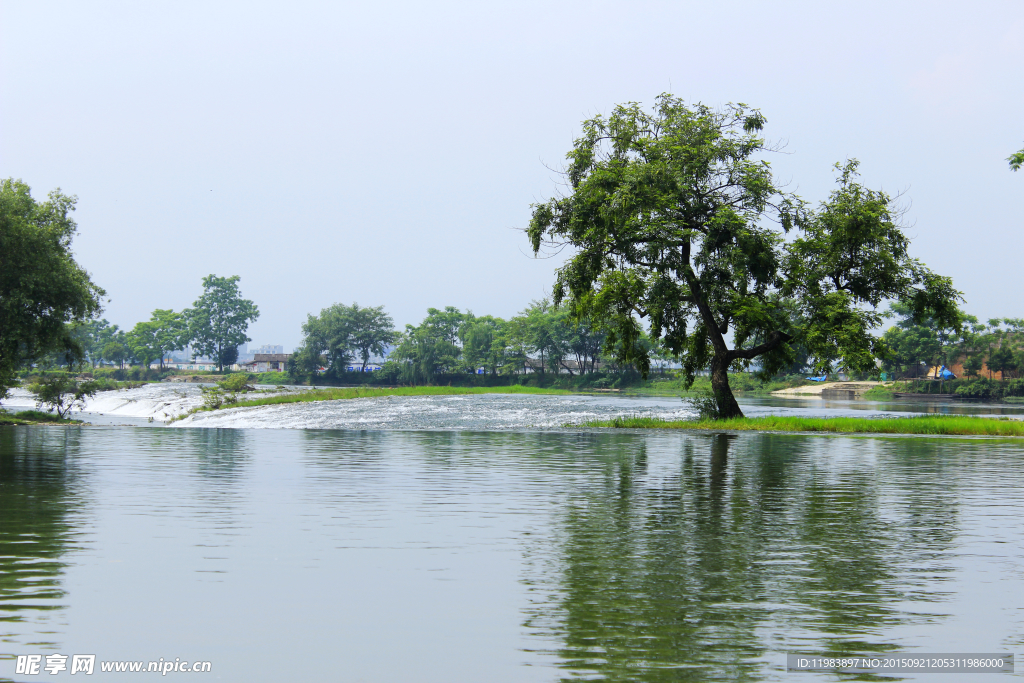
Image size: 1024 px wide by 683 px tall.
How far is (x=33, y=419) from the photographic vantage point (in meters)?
44.3

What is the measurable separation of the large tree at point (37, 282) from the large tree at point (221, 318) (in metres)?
133

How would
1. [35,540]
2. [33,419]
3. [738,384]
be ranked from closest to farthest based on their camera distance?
[35,540] < [33,419] < [738,384]

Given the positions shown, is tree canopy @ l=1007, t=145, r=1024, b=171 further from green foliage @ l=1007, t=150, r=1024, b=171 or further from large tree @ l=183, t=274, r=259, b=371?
large tree @ l=183, t=274, r=259, b=371

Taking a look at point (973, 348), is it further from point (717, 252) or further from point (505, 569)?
point (505, 569)

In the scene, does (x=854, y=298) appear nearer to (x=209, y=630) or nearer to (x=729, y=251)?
(x=729, y=251)

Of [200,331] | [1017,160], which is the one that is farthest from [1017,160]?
[200,331]

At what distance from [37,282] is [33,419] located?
1241cm

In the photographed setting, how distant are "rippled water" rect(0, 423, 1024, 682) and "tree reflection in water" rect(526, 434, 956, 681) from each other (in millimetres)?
40

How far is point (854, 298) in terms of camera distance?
3353 centimetres

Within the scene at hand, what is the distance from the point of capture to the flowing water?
6723 mm

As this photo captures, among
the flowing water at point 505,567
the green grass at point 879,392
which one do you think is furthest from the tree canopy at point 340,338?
the flowing water at point 505,567

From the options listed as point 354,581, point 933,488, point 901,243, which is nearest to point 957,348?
point 901,243

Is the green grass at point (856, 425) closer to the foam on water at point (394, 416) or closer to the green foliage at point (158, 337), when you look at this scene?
the foam on water at point (394, 416)

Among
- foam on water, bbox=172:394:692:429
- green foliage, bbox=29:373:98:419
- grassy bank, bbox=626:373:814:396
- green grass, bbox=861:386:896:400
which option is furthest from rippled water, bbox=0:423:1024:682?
green grass, bbox=861:386:896:400
